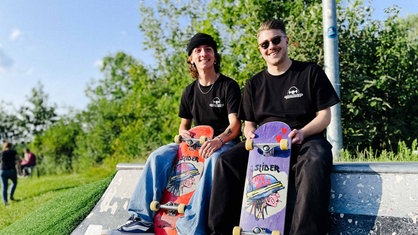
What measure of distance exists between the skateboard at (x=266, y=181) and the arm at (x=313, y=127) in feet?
0.20

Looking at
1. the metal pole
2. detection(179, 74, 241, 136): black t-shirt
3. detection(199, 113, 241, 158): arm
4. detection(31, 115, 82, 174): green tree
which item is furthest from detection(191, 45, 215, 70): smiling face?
detection(31, 115, 82, 174): green tree

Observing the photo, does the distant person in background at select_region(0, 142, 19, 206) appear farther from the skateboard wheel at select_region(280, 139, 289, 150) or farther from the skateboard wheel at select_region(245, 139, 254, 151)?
the skateboard wheel at select_region(280, 139, 289, 150)

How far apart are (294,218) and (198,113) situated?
1.56 metres

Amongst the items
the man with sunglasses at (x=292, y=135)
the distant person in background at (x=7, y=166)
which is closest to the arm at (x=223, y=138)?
the man with sunglasses at (x=292, y=135)

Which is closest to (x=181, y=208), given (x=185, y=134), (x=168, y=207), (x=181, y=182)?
(x=168, y=207)

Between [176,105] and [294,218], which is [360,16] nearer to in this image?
[176,105]

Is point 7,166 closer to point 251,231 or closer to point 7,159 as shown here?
point 7,159

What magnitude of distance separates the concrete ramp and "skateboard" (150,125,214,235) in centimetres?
66

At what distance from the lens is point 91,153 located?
28.0 m

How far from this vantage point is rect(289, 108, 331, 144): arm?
3.07 m

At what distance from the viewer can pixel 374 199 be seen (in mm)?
2895

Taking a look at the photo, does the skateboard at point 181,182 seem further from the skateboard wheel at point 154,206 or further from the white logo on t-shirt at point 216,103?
the white logo on t-shirt at point 216,103

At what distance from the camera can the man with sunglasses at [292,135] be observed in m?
2.78

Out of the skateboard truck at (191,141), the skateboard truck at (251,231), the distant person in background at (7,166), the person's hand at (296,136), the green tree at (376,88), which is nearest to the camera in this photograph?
the skateboard truck at (251,231)
